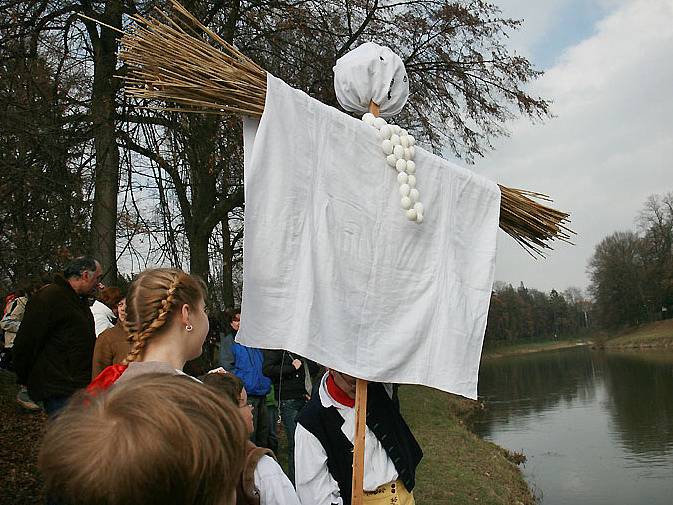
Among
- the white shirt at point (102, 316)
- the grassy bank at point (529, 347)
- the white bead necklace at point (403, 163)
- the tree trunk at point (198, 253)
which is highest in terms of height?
the tree trunk at point (198, 253)

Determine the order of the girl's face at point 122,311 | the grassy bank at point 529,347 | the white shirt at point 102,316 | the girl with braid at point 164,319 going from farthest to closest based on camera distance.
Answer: the grassy bank at point 529,347 → the white shirt at point 102,316 → the girl's face at point 122,311 → the girl with braid at point 164,319

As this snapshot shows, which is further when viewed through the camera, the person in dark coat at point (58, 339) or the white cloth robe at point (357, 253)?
the person in dark coat at point (58, 339)

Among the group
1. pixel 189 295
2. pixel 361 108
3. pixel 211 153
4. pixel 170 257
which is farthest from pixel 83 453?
pixel 211 153

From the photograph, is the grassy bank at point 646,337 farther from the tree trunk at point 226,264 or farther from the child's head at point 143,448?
the child's head at point 143,448

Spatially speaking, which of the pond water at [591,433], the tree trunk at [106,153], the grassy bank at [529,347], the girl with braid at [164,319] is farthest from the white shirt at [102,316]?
the grassy bank at [529,347]

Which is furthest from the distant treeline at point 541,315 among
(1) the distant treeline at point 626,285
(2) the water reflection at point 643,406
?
(2) the water reflection at point 643,406

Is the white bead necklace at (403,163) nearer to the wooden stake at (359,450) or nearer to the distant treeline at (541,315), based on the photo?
the wooden stake at (359,450)

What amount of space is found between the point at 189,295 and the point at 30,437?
23.2ft

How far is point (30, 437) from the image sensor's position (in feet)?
26.7

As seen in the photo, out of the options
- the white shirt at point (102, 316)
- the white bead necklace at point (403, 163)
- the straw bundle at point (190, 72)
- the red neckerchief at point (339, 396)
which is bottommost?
the red neckerchief at point (339, 396)

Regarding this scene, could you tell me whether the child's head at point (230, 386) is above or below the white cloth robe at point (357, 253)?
below

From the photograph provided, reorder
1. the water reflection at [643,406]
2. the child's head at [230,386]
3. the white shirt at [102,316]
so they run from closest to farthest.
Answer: the child's head at [230,386], the white shirt at [102,316], the water reflection at [643,406]

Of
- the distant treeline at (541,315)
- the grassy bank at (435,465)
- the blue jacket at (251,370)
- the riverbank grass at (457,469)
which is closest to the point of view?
the blue jacket at (251,370)

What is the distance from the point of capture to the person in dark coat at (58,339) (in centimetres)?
451
